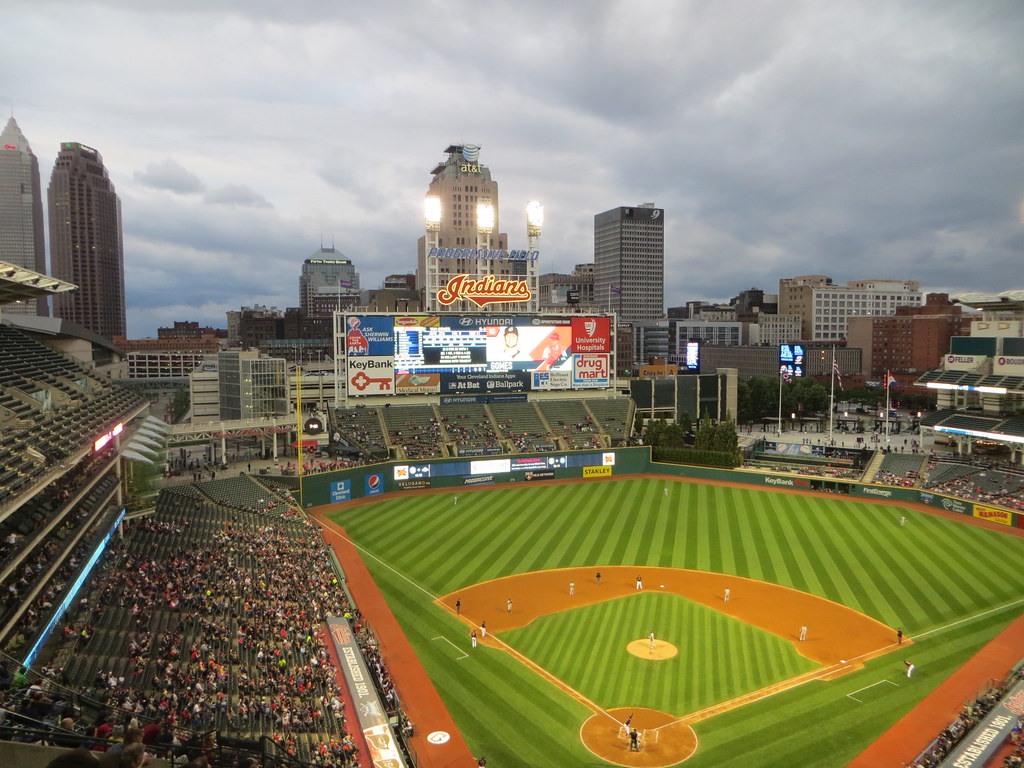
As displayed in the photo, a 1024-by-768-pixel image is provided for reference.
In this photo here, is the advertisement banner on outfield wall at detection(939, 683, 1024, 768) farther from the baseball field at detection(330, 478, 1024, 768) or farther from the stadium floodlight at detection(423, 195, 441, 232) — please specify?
the stadium floodlight at detection(423, 195, 441, 232)

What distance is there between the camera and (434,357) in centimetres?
5612

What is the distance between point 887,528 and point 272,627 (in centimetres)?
3443

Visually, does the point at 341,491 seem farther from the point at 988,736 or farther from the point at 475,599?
the point at 988,736

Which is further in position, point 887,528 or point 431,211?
point 431,211

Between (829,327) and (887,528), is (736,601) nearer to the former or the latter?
(887,528)

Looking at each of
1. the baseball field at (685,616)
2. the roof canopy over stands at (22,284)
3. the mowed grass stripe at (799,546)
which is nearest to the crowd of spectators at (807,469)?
the baseball field at (685,616)

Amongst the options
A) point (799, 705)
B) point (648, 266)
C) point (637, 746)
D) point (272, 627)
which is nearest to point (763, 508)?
point (799, 705)

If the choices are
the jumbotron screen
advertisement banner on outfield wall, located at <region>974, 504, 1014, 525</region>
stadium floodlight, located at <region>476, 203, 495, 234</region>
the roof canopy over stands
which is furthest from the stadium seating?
the roof canopy over stands

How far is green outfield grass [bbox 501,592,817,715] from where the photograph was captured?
22.2 metres

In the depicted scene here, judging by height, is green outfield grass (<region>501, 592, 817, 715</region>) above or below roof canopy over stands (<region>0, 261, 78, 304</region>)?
below

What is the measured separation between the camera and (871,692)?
872 inches

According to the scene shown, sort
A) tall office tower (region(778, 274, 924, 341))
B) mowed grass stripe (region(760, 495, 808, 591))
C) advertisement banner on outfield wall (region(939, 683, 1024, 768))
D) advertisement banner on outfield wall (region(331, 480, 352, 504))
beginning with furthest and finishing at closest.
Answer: tall office tower (region(778, 274, 924, 341)), advertisement banner on outfield wall (region(331, 480, 352, 504)), mowed grass stripe (region(760, 495, 808, 591)), advertisement banner on outfield wall (region(939, 683, 1024, 768))

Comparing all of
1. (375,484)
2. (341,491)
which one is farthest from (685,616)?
(375,484)

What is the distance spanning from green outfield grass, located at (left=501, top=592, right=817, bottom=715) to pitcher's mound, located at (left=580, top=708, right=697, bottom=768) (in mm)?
640
